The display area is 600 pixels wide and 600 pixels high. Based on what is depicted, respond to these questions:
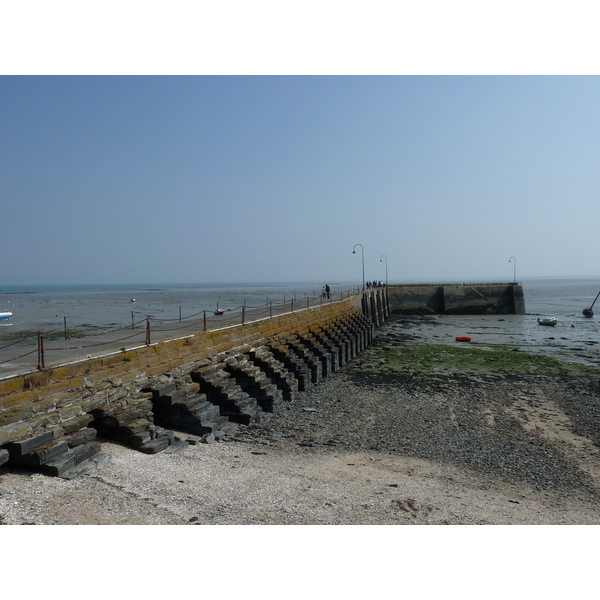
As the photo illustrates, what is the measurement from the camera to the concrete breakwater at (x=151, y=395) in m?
7.20

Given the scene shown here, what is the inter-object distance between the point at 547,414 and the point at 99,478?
12.9m

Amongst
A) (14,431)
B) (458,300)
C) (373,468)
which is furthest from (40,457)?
(458,300)

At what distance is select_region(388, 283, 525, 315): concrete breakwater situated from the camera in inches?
2069

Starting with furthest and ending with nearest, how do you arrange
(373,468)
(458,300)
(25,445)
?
(458,300) < (373,468) < (25,445)

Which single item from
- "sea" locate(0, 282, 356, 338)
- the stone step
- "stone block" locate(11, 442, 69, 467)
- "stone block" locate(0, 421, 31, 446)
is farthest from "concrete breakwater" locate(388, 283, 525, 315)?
A: "stone block" locate(0, 421, 31, 446)

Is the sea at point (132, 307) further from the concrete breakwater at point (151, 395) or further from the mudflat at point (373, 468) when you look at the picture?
the mudflat at point (373, 468)

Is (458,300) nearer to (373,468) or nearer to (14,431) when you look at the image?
(373,468)

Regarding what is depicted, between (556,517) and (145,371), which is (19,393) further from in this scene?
(556,517)

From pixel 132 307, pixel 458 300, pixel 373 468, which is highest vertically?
pixel 458 300

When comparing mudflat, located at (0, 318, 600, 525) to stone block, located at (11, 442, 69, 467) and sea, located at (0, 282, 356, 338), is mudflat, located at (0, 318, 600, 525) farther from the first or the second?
sea, located at (0, 282, 356, 338)

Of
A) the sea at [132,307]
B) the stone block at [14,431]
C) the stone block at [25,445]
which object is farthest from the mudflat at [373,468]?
the sea at [132,307]

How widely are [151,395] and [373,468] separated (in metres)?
5.10

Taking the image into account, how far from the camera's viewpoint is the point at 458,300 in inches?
2098

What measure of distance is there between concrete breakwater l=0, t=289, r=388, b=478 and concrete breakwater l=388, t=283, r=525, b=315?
37627 millimetres
